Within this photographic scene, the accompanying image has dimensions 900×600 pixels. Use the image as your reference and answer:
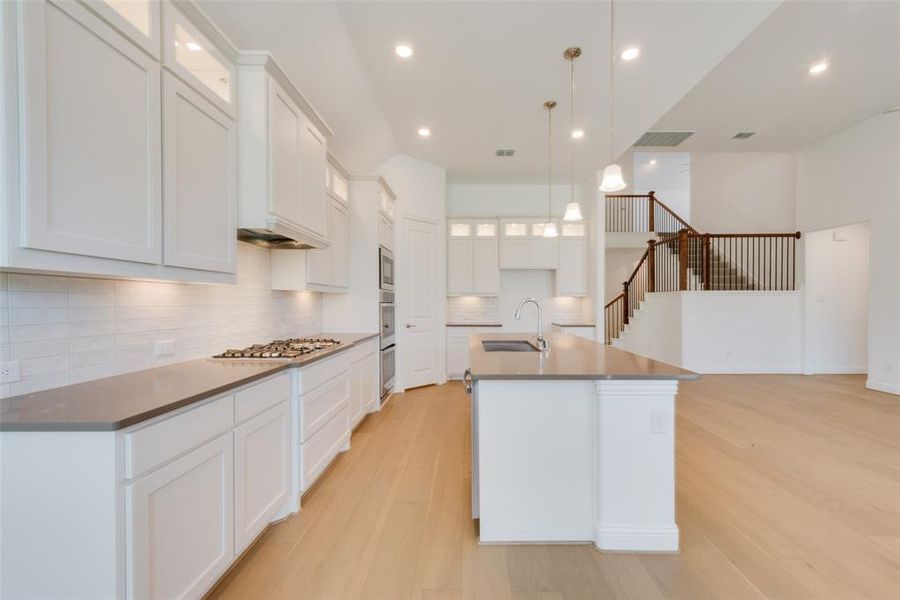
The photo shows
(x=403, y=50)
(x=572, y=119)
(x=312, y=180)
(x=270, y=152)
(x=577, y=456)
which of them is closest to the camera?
(x=577, y=456)

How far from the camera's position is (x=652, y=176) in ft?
35.4

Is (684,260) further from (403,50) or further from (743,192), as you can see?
(403,50)

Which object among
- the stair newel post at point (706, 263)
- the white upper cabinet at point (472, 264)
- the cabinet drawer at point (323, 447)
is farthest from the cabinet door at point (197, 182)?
the stair newel post at point (706, 263)

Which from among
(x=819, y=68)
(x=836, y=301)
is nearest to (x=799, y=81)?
(x=819, y=68)

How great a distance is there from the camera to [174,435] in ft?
4.46

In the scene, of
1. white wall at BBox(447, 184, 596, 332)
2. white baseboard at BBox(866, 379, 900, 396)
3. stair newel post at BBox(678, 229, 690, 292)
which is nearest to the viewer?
white baseboard at BBox(866, 379, 900, 396)

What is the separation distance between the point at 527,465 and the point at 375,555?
0.91 metres

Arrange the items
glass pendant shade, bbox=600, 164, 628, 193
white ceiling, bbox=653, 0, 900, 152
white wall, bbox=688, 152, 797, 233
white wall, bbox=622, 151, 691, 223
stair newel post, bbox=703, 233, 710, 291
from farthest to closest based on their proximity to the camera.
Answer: white wall, bbox=622, 151, 691, 223, white wall, bbox=688, 152, 797, 233, stair newel post, bbox=703, 233, 710, 291, white ceiling, bbox=653, 0, 900, 152, glass pendant shade, bbox=600, 164, 628, 193

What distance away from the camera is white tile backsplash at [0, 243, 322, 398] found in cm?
145

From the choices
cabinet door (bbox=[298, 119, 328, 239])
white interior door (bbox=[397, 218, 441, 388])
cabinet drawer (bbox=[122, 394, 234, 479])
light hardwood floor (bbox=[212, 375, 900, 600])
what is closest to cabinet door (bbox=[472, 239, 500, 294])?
white interior door (bbox=[397, 218, 441, 388])

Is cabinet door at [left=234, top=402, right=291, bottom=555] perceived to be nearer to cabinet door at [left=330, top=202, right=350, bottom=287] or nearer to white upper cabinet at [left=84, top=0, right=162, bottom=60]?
white upper cabinet at [left=84, top=0, right=162, bottom=60]

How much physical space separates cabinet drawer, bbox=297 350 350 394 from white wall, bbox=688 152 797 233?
27.5 feet

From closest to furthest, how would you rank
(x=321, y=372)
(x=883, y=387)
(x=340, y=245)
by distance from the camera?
(x=321, y=372) < (x=340, y=245) < (x=883, y=387)

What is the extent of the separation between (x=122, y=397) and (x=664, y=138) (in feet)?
21.8
